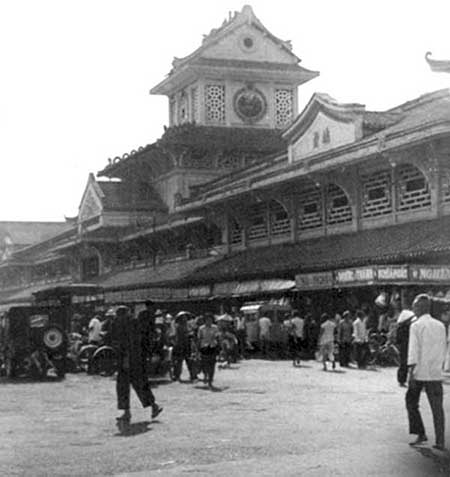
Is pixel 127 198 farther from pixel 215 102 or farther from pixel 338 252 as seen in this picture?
pixel 338 252

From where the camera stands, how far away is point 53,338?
24047mm

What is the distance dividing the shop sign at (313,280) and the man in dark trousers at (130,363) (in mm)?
13235

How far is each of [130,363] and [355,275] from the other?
1227 cm

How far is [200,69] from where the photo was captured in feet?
171

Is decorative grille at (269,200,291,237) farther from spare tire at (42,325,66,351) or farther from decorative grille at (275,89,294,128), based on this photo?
decorative grille at (275,89,294,128)

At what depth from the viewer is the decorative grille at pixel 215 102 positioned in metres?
53.0

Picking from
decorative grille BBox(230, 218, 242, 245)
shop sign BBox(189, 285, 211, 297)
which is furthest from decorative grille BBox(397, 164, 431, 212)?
decorative grille BBox(230, 218, 242, 245)

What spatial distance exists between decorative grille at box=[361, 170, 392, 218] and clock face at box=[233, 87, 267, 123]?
23.2m

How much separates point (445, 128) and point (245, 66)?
97.3 ft

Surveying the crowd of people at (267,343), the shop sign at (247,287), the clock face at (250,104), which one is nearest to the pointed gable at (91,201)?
the clock face at (250,104)

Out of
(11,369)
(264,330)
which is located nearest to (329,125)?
(264,330)

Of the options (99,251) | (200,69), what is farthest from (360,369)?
(99,251)

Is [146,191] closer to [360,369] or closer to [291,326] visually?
[291,326]

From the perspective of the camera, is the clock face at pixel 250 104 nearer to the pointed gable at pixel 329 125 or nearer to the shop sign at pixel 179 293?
the pointed gable at pixel 329 125
